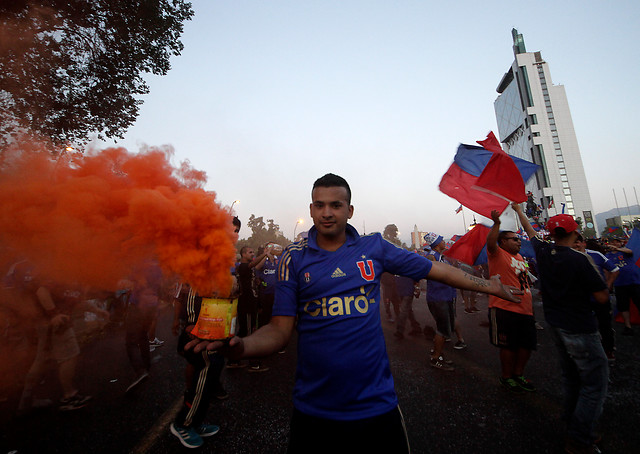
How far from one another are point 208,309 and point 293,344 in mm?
5848

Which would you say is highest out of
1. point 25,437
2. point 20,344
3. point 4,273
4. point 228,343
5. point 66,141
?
point 66,141

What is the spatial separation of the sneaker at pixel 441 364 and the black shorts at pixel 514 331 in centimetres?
114

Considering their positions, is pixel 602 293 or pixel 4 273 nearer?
pixel 602 293

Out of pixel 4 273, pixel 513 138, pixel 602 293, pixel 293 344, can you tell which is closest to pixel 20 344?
pixel 4 273

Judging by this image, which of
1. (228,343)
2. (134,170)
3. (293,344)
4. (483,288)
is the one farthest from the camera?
(293,344)

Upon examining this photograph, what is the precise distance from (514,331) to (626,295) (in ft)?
17.7

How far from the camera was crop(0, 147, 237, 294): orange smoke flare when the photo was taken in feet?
6.81

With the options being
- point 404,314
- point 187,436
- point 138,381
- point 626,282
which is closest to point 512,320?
point 404,314

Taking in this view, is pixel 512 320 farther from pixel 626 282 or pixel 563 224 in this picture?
pixel 626 282

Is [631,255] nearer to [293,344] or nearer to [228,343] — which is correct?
[293,344]

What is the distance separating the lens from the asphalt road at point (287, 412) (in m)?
3.07

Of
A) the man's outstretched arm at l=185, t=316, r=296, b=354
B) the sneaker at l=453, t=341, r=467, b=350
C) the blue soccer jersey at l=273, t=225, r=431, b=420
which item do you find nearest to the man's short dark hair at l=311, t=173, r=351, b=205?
the blue soccer jersey at l=273, t=225, r=431, b=420

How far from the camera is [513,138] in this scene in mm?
66688

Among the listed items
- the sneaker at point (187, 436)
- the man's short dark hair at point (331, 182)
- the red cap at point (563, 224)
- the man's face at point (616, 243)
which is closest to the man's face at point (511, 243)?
the red cap at point (563, 224)
